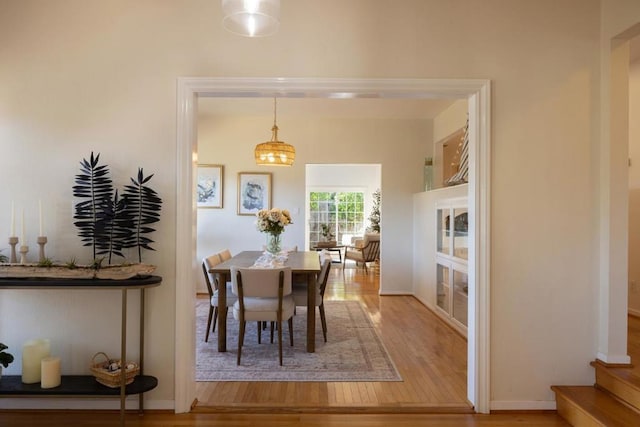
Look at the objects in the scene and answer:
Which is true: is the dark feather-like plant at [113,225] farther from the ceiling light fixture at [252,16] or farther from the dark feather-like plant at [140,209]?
the ceiling light fixture at [252,16]

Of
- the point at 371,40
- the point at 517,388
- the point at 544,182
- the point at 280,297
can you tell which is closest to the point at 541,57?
the point at 544,182

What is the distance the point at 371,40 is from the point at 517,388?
8.18 feet

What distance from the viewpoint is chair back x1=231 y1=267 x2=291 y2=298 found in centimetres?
323

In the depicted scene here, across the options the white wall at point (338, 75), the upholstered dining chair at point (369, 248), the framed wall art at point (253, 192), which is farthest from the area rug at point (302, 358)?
the upholstered dining chair at point (369, 248)

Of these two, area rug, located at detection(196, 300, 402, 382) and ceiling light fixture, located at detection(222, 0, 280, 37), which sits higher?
ceiling light fixture, located at detection(222, 0, 280, 37)

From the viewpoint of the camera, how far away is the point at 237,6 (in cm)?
158

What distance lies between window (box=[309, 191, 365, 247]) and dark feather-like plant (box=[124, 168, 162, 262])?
27.9 ft

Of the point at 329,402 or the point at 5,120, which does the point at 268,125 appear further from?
the point at 329,402

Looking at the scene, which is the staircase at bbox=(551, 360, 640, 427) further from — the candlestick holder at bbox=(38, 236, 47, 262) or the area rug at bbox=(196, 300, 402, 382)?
the candlestick holder at bbox=(38, 236, 47, 262)

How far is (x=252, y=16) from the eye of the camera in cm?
166

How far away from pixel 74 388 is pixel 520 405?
279 cm

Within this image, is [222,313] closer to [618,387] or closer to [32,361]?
[32,361]

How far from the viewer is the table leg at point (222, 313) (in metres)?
3.61

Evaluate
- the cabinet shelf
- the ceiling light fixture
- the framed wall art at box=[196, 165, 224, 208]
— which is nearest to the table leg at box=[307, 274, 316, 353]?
the cabinet shelf
